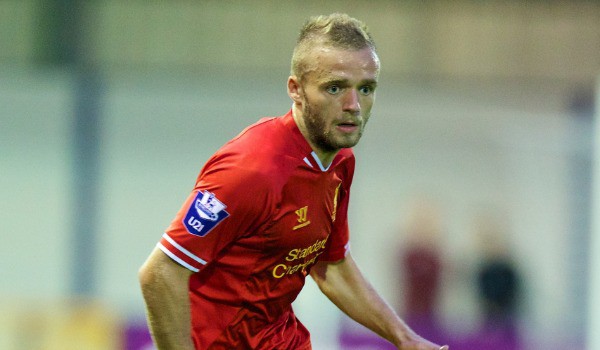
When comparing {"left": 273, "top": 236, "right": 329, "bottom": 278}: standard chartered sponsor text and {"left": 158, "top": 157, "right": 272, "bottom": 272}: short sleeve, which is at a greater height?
{"left": 158, "top": 157, "right": 272, "bottom": 272}: short sleeve

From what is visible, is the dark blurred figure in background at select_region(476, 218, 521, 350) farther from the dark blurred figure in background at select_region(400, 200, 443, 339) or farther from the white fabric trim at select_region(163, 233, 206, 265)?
the white fabric trim at select_region(163, 233, 206, 265)

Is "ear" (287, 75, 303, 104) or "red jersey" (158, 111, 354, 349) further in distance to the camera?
"ear" (287, 75, 303, 104)

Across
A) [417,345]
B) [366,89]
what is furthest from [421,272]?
[366,89]

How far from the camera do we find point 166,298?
3850 mm

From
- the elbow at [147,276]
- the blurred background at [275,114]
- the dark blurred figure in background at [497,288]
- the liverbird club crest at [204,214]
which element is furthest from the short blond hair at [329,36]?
the blurred background at [275,114]

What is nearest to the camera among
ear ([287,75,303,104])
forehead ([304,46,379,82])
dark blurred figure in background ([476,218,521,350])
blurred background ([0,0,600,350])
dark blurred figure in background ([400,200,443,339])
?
forehead ([304,46,379,82])

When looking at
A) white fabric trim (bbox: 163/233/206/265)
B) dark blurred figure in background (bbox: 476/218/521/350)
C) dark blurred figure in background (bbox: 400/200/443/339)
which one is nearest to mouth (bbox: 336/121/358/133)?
white fabric trim (bbox: 163/233/206/265)

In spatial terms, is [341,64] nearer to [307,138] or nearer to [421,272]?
[307,138]

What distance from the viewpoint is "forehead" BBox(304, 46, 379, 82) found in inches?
157

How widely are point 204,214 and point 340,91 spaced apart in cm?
60

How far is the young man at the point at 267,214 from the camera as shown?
3854 millimetres

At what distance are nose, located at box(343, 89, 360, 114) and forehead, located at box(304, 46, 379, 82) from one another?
0.05 m

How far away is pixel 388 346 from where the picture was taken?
8406 millimetres

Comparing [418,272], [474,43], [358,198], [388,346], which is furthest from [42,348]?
[474,43]
